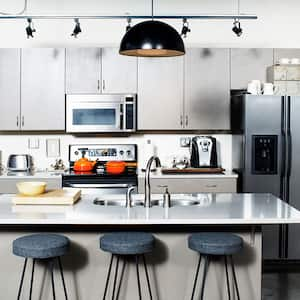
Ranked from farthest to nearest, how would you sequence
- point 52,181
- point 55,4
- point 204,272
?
1. point 55,4
2. point 52,181
3. point 204,272

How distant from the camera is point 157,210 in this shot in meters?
3.35

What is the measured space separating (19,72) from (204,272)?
119 inches

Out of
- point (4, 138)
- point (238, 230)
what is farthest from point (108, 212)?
point (4, 138)

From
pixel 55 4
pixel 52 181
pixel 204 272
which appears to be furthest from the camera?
pixel 55 4

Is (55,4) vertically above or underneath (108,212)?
above

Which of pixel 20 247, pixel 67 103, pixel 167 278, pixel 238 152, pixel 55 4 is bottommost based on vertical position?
pixel 167 278

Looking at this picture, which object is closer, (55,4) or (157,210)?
(157,210)

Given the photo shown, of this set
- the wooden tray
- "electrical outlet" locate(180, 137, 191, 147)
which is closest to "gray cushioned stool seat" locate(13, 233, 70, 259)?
the wooden tray

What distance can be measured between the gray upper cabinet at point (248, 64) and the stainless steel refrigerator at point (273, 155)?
316 mm

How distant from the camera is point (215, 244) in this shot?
3176mm

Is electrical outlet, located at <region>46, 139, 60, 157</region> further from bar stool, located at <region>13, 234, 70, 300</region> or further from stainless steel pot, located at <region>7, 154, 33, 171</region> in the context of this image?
bar stool, located at <region>13, 234, 70, 300</region>

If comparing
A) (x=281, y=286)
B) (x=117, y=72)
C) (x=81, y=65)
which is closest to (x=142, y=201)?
(x=281, y=286)

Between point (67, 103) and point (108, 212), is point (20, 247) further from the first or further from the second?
point (67, 103)

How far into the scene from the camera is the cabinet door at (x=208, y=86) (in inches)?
Result: 215
